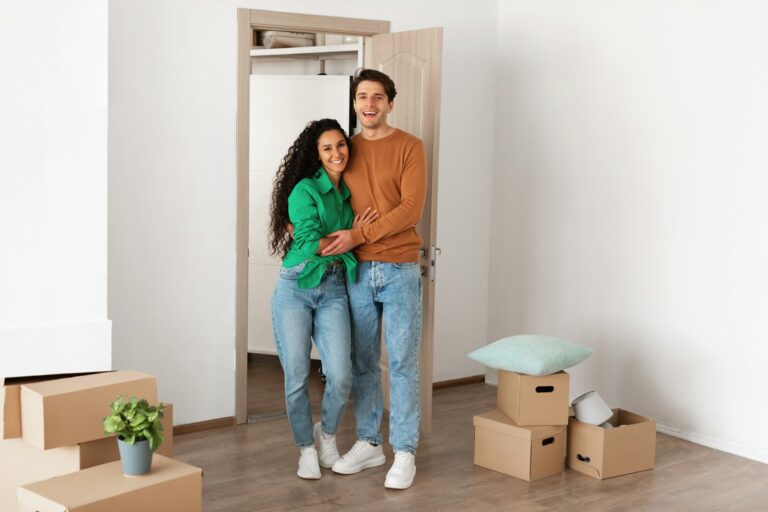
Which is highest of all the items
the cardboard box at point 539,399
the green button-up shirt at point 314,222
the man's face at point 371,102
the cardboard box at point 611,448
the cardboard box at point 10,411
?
the man's face at point 371,102

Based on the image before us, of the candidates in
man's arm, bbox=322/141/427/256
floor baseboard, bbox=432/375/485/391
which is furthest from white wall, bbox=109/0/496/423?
floor baseboard, bbox=432/375/485/391

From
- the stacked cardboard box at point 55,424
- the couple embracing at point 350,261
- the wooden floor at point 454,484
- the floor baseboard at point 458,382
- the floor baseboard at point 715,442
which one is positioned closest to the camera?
the stacked cardboard box at point 55,424

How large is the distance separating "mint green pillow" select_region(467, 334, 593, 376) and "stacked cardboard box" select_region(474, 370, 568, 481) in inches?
1.8

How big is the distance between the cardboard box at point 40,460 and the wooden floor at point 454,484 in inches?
32.7

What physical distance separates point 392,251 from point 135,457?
1.53 m

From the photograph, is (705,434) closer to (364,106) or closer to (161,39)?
(364,106)

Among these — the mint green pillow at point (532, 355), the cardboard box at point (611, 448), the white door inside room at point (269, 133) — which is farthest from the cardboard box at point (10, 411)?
the white door inside room at point (269, 133)

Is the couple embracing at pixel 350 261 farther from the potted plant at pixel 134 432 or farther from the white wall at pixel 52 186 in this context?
the potted plant at pixel 134 432

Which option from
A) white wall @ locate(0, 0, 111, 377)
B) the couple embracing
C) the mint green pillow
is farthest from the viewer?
the mint green pillow

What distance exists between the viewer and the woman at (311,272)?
3.58m

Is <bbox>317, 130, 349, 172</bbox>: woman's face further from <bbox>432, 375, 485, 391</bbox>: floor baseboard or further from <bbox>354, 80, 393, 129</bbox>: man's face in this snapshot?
<bbox>432, 375, 485, 391</bbox>: floor baseboard

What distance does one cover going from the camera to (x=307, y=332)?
364 centimetres

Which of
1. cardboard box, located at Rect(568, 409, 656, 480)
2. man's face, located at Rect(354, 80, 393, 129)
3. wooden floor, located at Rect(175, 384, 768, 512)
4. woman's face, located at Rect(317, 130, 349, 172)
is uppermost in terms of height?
man's face, located at Rect(354, 80, 393, 129)

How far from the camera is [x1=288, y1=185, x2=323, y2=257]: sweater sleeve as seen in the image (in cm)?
354
